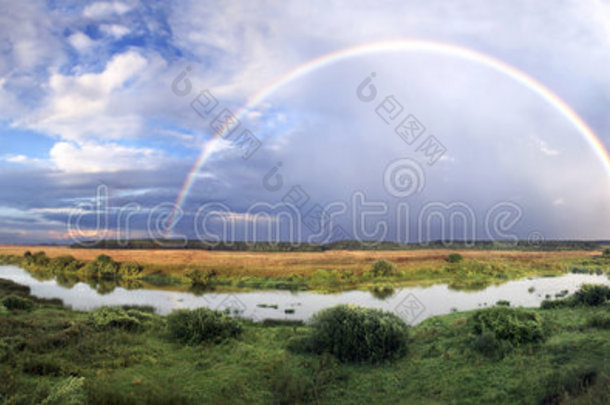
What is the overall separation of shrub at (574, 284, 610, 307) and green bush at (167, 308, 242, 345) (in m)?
14.7

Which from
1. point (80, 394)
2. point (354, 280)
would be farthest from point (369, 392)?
point (354, 280)

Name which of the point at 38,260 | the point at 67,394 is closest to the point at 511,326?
the point at 67,394

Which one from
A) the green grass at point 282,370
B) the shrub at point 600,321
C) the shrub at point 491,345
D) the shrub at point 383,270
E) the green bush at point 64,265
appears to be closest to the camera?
the green grass at point 282,370

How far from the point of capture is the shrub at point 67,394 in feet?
22.6

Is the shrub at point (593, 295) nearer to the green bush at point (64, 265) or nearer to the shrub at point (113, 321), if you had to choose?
the shrub at point (113, 321)

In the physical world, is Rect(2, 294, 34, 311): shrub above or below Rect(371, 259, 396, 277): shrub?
above

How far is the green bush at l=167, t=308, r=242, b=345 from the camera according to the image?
13.6 metres

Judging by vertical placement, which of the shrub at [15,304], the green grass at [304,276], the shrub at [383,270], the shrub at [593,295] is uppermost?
the shrub at [593,295]

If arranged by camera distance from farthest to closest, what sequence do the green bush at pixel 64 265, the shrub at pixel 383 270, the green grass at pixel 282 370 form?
the green bush at pixel 64 265 < the shrub at pixel 383 270 < the green grass at pixel 282 370

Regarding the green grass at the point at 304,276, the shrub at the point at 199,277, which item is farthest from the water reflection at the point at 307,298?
the shrub at the point at 199,277

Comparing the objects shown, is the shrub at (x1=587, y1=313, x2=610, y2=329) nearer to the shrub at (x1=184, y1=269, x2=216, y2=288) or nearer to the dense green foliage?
the dense green foliage

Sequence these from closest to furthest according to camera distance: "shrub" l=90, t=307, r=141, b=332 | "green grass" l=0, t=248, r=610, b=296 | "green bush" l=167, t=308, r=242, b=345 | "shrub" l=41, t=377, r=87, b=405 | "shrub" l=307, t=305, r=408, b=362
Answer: "shrub" l=41, t=377, r=87, b=405 < "shrub" l=307, t=305, r=408, b=362 < "green bush" l=167, t=308, r=242, b=345 < "shrub" l=90, t=307, r=141, b=332 < "green grass" l=0, t=248, r=610, b=296

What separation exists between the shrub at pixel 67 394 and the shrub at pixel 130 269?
156ft

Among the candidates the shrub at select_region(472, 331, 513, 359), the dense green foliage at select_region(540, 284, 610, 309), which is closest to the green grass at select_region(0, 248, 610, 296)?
the dense green foliage at select_region(540, 284, 610, 309)
